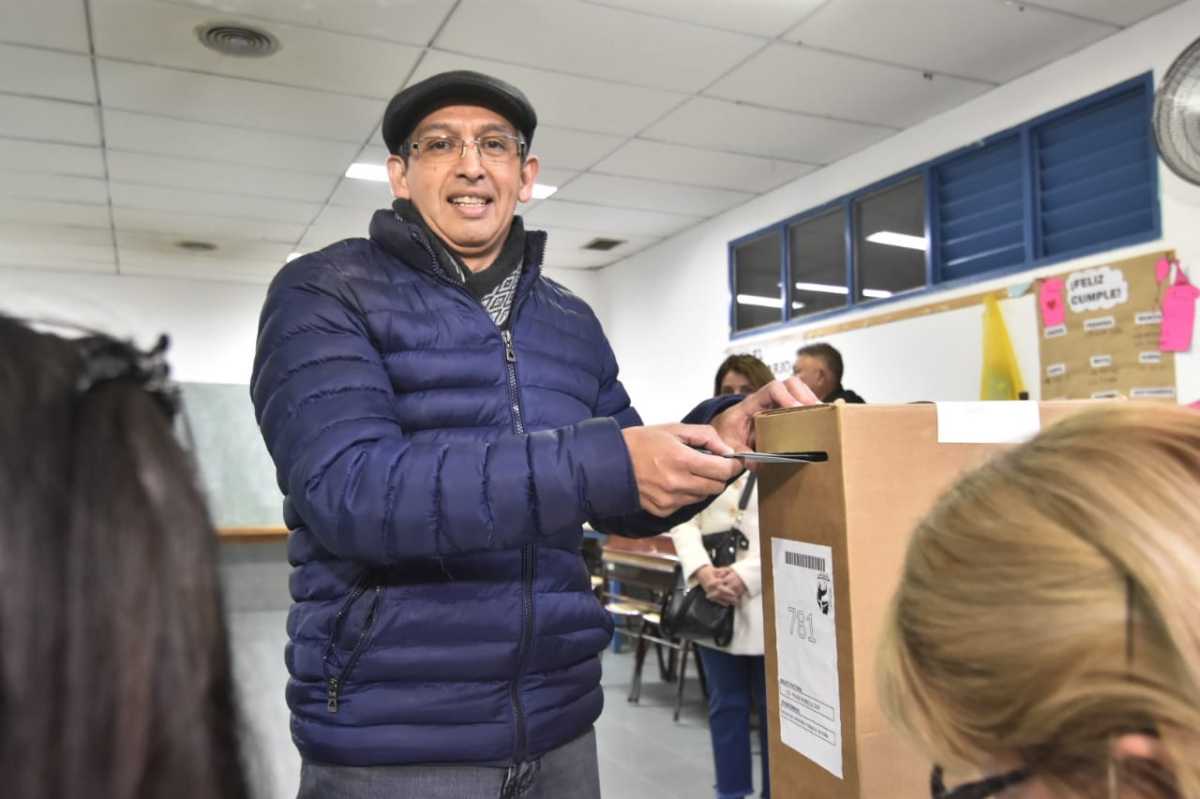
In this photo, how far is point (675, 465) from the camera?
3.21 feet

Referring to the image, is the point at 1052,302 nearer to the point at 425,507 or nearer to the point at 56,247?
the point at 425,507

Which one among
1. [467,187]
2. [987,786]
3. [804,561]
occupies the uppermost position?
[467,187]

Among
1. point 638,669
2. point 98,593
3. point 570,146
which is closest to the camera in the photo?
point 98,593

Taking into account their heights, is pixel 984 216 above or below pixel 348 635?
above

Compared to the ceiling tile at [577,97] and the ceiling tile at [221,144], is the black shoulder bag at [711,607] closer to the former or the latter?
the ceiling tile at [577,97]

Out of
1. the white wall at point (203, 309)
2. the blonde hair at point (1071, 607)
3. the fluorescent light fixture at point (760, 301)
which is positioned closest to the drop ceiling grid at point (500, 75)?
the fluorescent light fixture at point (760, 301)

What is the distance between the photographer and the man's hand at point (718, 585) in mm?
2883

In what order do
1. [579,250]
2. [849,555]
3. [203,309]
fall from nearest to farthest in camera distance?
1. [849,555]
2. [579,250]
3. [203,309]

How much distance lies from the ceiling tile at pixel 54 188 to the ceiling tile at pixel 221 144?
2.46ft

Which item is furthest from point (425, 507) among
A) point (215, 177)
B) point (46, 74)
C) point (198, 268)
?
point (198, 268)

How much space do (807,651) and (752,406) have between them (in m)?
0.33

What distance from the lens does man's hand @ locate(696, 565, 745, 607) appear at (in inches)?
113

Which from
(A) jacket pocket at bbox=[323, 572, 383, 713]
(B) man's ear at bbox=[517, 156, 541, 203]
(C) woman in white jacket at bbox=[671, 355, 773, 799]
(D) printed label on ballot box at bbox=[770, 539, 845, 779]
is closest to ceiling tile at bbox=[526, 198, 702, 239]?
(C) woman in white jacket at bbox=[671, 355, 773, 799]

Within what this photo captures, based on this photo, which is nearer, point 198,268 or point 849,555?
point 849,555
